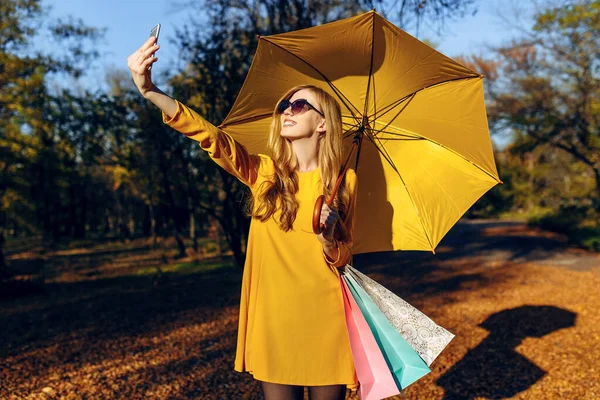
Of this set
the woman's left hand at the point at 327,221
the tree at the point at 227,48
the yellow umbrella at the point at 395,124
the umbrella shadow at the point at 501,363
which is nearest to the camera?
the woman's left hand at the point at 327,221

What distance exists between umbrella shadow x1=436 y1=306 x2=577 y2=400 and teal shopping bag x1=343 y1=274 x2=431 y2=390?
259 cm

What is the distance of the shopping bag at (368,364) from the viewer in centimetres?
197

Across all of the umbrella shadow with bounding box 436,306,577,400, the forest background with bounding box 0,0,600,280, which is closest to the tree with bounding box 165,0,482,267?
the forest background with bounding box 0,0,600,280

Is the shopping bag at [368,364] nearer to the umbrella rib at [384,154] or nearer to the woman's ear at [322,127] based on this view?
the woman's ear at [322,127]

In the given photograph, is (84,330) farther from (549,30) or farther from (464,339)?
(549,30)

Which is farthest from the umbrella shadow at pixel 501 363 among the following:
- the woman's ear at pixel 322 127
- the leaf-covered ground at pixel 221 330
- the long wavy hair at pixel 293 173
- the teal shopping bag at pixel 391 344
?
the woman's ear at pixel 322 127

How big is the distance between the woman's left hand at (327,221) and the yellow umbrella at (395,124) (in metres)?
0.71

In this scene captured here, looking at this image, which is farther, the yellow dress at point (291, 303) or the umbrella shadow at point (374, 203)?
the umbrella shadow at point (374, 203)

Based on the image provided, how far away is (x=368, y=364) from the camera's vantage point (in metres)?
2.00

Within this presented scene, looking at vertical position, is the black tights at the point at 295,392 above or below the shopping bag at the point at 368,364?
below

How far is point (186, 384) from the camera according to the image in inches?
183

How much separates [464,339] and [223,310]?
3.95 m

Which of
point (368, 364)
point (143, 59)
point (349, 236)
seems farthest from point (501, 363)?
point (143, 59)

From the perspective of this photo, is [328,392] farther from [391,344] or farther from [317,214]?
[317,214]
